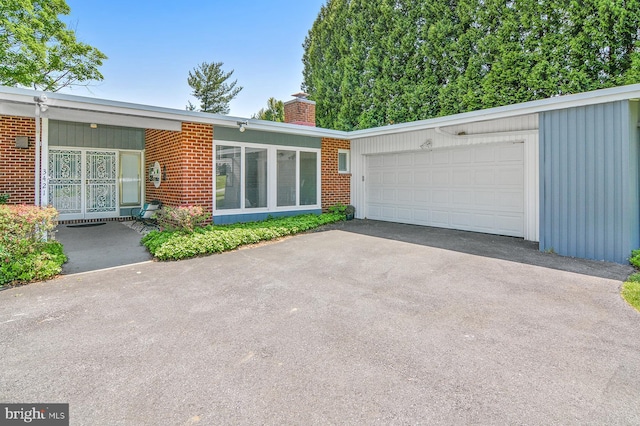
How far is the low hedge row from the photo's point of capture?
6.41 m

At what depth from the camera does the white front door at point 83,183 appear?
9.58m

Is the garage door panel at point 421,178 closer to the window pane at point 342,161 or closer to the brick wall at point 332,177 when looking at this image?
the brick wall at point 332,177

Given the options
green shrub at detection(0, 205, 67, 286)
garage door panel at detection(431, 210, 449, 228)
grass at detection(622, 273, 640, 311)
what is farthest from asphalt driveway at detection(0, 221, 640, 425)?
garage door panel at detection(431, 210, 449, 228)

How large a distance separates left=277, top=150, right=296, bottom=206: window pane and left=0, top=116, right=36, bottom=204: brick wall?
19.5ft

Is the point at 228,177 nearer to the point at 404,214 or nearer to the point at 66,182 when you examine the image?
the point at 66,182

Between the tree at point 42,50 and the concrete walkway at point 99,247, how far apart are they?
33.2ft

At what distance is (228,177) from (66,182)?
15.9 ft

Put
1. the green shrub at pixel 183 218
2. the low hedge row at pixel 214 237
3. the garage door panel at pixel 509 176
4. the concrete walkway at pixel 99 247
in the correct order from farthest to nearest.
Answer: the garage door panel at pixel 509 176 < the green shrub at pixel 183 218 < the low hedge row at pixel 214 237 < the concrete walkway at pixel 99 247

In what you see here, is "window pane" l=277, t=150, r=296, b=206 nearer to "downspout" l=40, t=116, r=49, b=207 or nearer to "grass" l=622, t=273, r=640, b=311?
"downspout" l=40, t=116, r=49, b=207

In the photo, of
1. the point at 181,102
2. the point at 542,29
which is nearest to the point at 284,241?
the point at 542,29

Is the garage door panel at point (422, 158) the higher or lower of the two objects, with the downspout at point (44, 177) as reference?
higher

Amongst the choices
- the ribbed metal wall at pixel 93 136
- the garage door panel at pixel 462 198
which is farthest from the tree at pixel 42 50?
the garage door panel at pixel 462 198

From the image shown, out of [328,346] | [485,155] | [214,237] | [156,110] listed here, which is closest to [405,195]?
[485,155]

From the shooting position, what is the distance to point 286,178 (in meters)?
9.95
